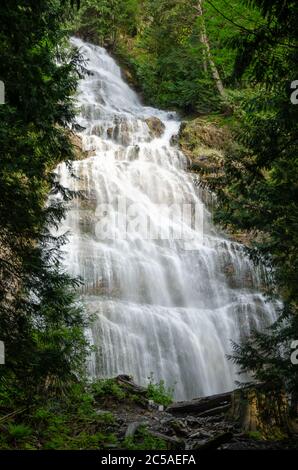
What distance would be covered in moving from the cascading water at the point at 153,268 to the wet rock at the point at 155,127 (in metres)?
0.20

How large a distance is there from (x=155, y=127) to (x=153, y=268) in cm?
1187

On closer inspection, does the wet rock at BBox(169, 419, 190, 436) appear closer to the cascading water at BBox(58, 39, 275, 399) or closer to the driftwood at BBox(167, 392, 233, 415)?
the driftwood at BBox(167, 392, 233, 415)

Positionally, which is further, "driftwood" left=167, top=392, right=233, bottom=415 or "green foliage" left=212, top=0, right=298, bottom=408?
"driftwood" left=167, top=392, right=233, bottom=415

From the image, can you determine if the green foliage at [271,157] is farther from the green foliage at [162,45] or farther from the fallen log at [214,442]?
the green foliage at [162,45]

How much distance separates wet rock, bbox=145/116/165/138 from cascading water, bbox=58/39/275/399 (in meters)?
0.20

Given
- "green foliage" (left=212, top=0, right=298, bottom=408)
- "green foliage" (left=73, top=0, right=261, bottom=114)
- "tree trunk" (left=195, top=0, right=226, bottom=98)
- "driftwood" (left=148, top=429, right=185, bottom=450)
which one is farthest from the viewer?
"green foliage" (left=73, top=0, right=261, bottom=114)

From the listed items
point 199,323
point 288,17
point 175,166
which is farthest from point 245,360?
point 175,166

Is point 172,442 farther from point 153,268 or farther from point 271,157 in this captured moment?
point 153,268

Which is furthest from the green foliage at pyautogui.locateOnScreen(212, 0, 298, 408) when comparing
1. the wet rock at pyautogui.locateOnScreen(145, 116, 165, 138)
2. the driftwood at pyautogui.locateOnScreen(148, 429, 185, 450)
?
the wet rock at pyautogui.locateOnScreen(145, 116, 165, 138)

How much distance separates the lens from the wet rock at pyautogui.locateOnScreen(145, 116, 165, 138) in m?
26.0

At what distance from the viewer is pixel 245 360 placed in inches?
280

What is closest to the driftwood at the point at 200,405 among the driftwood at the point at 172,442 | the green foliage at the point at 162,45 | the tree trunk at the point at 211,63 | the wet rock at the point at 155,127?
the driftwood at the point at 172,442

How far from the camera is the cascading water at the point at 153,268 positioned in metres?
13.7
